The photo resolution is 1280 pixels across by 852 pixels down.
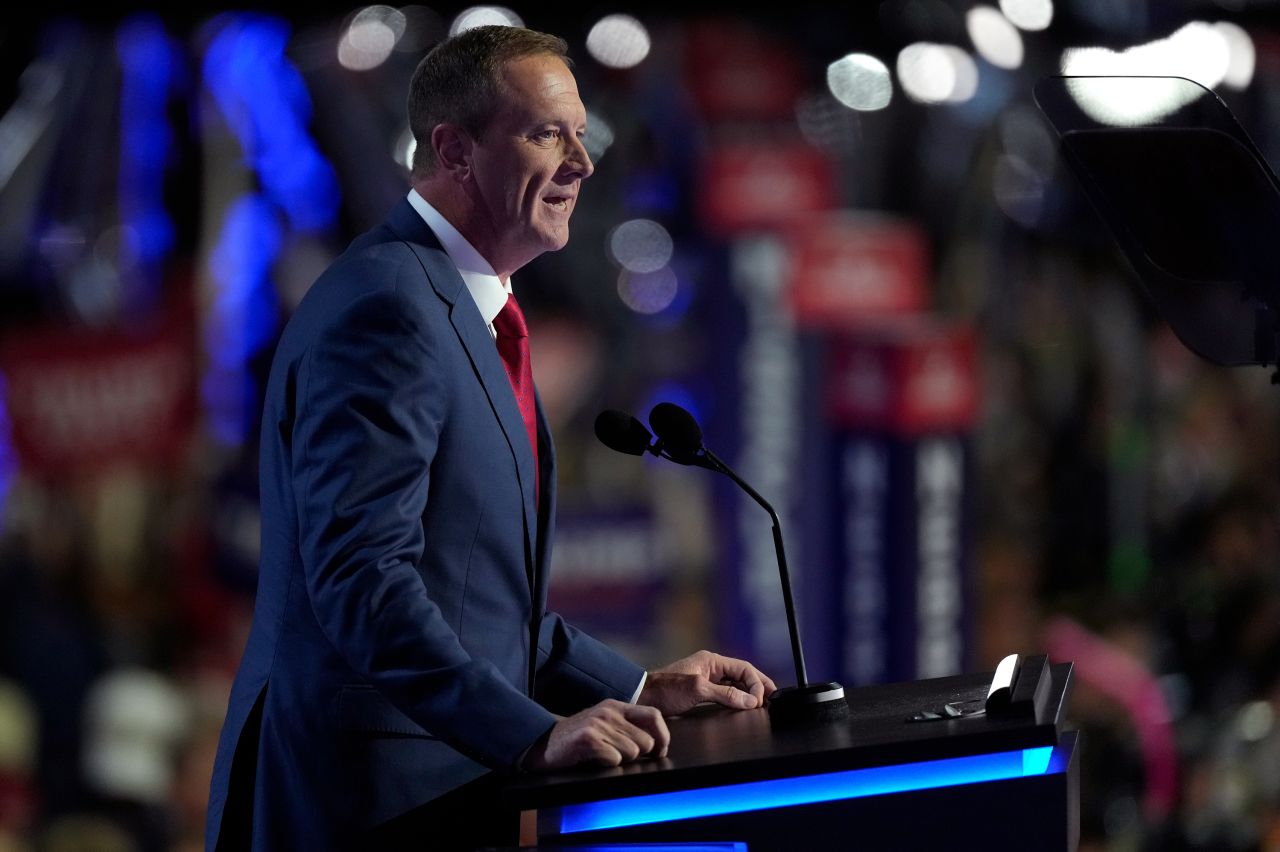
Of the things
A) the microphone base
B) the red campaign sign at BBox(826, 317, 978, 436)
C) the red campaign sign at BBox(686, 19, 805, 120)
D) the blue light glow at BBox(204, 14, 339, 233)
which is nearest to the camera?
the microphone base

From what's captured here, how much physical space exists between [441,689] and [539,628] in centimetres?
27

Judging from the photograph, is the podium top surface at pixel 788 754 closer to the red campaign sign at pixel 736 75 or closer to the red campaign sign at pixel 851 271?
the red campaign sign at pixel 851 271

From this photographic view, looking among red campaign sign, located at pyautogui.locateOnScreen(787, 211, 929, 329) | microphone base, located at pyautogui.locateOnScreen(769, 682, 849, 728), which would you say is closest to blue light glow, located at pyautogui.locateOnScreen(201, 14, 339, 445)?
red campaign sign, located at pyautogui.locateOnScreen(787, 211, 929, 329)

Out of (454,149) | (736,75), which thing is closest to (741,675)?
(454,149)

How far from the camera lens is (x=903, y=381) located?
19.4ft

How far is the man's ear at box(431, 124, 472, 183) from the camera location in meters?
1.73

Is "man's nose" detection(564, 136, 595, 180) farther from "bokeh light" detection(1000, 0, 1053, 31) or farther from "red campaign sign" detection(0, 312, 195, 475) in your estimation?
"bokeh light" detection(1000, 0, 1053, 31)

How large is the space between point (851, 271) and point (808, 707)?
4.96 meters

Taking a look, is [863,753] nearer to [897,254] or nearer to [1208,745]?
[897,254]

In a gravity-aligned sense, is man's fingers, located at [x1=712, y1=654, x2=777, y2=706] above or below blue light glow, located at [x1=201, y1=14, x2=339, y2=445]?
below

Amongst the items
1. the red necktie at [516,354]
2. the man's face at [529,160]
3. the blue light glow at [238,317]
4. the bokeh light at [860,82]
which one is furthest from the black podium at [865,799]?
the bokeh light at [860,82]

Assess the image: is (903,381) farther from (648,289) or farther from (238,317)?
(238,317)

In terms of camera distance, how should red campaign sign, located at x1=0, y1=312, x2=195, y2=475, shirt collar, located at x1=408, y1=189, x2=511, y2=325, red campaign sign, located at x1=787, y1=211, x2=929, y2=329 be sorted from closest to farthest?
shirt collar, located at x1=408, y1=189, x2=511, y2=325 → red campaign sign, located at x1=0, y1=312, x2=195, y2=475 → red campaign sign, located at x1=787, y1=211, x2=929, y2=329

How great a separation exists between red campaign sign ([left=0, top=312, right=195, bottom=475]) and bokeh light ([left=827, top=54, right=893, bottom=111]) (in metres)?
2.61
